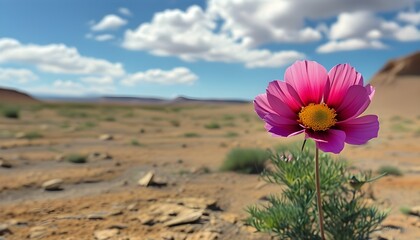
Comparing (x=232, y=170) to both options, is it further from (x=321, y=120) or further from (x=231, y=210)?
(x=321, y=120)

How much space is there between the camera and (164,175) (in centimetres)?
657

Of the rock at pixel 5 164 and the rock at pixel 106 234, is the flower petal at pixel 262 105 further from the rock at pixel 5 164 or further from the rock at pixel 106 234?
the rock at pixel 5 164

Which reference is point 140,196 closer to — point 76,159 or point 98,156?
point 76,159

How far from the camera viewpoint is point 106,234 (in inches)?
136

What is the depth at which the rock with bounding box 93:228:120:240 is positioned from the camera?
3402 mm

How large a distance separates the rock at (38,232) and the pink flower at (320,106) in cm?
273

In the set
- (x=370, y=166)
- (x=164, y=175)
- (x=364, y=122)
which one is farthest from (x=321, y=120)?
(x=370, y=166)

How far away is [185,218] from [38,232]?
137cm

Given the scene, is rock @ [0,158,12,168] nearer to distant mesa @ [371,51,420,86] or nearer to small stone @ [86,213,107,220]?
small stone @ [86,213,107,220]

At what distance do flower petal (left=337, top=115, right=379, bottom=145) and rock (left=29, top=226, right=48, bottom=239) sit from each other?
9.76ft

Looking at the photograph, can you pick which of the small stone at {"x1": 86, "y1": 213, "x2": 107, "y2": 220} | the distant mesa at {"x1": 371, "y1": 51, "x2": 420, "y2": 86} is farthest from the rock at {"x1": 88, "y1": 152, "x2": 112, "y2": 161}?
the distant mesa at {"x1": 371, "y1": 51, "x2": 420, "y2": 86}

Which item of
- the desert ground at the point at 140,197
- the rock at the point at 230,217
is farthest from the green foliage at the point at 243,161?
the rock at the point at 230,217

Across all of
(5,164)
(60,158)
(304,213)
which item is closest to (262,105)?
(304,213)

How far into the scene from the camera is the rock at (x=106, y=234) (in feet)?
11.2
